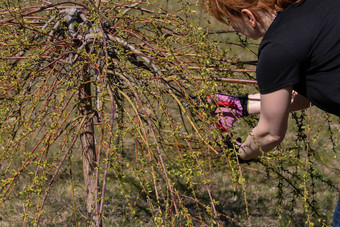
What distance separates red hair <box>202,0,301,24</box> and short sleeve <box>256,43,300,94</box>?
0.57 ft

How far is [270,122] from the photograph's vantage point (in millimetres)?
1667

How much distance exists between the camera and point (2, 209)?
13.4 feet

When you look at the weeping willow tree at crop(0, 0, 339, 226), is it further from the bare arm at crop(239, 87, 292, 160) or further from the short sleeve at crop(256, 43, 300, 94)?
the short sleeve at crop(256, 43, 300, 94)

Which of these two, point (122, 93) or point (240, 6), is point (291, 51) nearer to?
point (240, 6)

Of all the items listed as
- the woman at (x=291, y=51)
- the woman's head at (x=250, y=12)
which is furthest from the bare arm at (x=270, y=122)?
the woman's head at (x=250, y=12)

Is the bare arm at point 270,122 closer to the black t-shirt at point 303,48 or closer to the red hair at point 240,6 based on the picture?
the black t-shirt at point 303,48

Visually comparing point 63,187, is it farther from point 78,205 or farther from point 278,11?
point 278,11

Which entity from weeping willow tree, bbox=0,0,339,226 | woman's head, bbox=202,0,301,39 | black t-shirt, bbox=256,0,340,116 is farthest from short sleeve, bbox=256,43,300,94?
weeping willow tree, bbox=0,0,339,226

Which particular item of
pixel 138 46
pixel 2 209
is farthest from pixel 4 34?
pixel 2 209

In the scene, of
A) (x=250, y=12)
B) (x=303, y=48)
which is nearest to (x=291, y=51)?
(x=303, y=48)

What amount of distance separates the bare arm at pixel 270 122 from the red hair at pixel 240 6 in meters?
0.32

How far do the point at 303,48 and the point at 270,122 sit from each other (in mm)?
325

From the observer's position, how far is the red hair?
1.59 metres

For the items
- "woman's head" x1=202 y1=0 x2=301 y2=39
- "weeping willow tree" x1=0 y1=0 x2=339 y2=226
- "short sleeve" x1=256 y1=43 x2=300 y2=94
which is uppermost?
"woman's head" x1=202 y1=0 x2=301 y2=39
